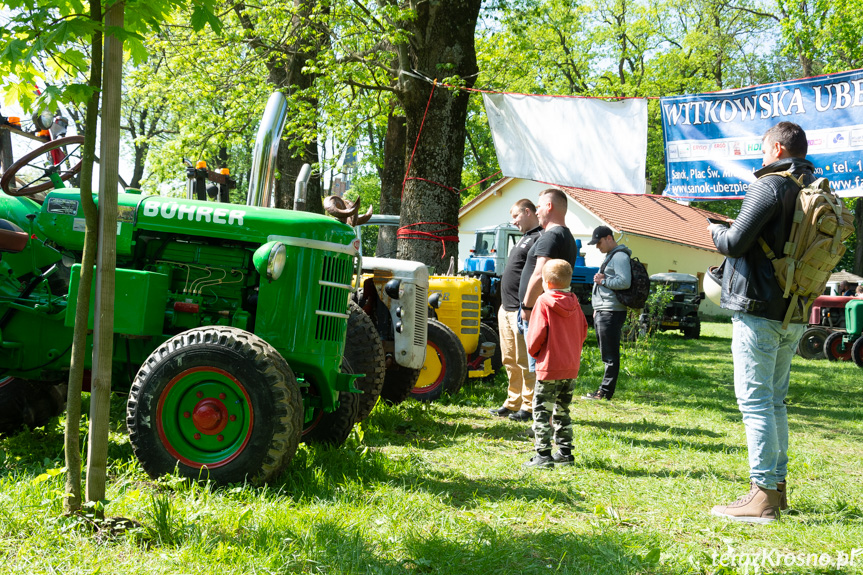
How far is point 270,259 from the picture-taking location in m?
3.99

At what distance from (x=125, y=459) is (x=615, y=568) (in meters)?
2.67

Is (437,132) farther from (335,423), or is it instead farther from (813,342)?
(813,342)

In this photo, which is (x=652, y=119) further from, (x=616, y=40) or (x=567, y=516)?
(x=567, y=516)

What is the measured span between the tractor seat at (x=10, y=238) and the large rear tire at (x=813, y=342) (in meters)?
13.7

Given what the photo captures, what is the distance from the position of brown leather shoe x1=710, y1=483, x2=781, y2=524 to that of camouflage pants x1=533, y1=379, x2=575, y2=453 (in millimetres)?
1222

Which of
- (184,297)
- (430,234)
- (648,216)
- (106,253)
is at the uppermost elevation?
(648,216)

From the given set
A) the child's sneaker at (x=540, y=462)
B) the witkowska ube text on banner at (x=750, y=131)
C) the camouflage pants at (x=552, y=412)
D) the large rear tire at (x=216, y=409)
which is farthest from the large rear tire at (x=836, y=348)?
the large rear tire at (x=216, y=409)

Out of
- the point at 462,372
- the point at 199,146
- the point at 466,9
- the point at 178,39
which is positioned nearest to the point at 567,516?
the point at 462,372

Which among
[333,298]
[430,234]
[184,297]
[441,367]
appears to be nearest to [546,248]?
[333,298]

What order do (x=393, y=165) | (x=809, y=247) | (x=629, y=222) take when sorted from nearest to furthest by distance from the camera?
1. (x=809, y=247)
2. (x=393, y=165)
3. (x=629, y=222)

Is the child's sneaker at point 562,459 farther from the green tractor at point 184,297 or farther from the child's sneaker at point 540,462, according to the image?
the green tractor at point 184,297

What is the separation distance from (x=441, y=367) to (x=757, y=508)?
3631 millimetres

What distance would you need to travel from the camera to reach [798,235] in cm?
367

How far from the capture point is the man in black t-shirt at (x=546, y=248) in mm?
5535
